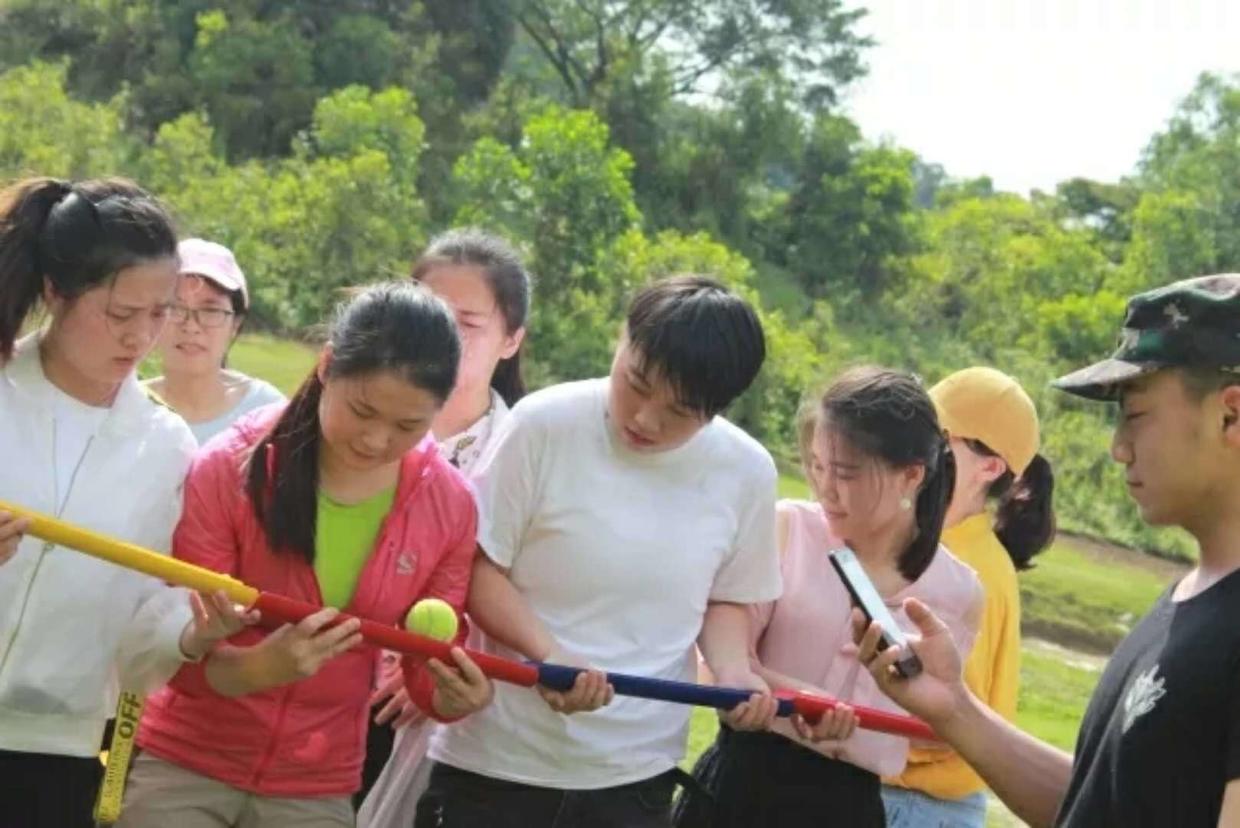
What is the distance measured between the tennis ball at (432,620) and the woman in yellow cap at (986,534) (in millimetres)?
1189

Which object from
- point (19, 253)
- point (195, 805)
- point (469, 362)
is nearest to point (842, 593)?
point (469, 362)

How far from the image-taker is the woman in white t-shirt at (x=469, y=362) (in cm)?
343

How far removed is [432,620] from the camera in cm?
291

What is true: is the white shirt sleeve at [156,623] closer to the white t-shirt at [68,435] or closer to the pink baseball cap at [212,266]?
the white t-shirt at [68,435]

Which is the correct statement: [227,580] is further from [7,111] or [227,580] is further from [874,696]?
[7,111]

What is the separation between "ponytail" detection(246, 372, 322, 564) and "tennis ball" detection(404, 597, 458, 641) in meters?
0.22

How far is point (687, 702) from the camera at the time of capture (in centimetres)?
308

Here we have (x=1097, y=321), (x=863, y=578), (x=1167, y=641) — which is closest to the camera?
(x=1167, y=641)

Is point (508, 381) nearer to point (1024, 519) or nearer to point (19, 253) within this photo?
point (1024, 519)

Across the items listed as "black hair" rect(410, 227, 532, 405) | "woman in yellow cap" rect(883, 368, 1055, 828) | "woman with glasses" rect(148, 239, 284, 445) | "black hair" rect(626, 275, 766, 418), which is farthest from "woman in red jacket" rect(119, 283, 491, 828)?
"woman with glasses" rect(148, 239, 284, 445)

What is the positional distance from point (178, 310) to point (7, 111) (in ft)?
56.3

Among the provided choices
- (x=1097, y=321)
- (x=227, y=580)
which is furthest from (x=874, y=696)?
(x=1097, y=321)

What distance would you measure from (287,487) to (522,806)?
0.77 metres

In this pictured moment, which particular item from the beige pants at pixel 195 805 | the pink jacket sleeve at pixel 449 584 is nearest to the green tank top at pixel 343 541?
the pink jacket sleeve at pixel 449 584
